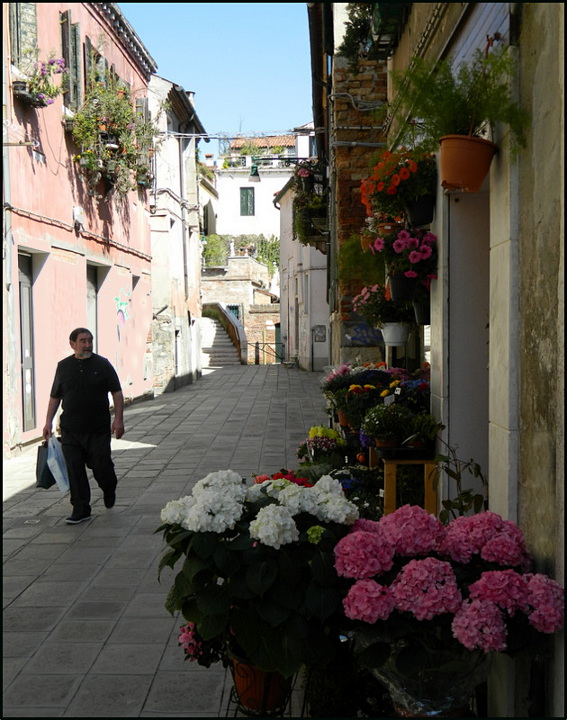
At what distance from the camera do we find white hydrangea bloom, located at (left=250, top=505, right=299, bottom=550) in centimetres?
306

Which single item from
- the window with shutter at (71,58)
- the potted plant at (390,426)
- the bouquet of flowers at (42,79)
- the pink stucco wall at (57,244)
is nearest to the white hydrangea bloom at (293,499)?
the potted plant at (390,426)

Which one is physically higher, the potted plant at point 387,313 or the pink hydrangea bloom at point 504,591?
the potted plant at point 387,313

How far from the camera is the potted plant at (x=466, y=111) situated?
3.38 metres

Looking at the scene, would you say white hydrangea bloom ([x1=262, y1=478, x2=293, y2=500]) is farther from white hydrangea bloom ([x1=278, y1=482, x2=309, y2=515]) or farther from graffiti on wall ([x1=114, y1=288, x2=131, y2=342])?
graffiti on wall ([x1=114, y1=288, x2=131, y2=342])

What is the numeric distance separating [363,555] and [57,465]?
4672mm

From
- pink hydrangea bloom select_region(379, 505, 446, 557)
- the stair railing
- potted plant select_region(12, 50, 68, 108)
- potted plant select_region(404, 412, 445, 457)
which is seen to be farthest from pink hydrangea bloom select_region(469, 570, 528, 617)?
the stair railing

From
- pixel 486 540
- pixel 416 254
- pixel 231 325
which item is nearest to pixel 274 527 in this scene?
pixel 486 540

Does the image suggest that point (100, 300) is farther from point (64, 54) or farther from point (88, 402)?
point (88, 402)

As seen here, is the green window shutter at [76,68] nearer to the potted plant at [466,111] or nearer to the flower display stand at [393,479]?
the flower display stand at [393,479]

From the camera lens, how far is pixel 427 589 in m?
2.84

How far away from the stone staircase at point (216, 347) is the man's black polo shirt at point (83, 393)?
93.4 feet

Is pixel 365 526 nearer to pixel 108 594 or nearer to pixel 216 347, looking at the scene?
pixel 108 594

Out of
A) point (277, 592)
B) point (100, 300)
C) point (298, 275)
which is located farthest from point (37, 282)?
point (298, 275)

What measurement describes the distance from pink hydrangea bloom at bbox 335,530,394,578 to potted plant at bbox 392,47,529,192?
1.68 m
